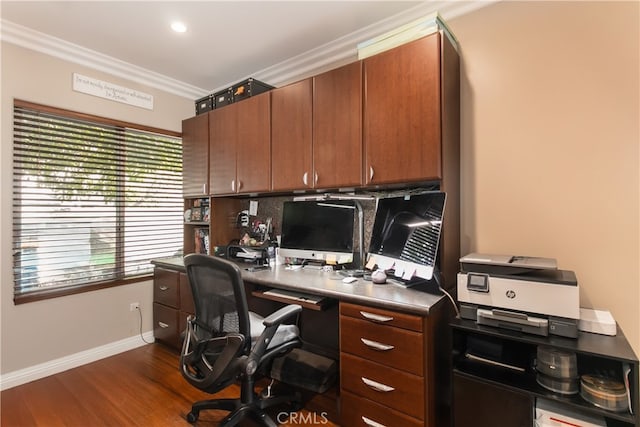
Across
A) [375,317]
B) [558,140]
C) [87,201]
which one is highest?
[558,140]

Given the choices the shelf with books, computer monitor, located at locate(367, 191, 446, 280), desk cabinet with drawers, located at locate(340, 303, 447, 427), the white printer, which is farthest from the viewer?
the shelf with books

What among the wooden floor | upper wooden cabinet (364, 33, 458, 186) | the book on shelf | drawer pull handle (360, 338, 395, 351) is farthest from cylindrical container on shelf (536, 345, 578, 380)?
the book on shelf

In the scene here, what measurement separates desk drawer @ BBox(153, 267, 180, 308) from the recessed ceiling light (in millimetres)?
1932

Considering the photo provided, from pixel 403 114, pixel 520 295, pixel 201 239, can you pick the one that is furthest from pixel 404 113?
pixel 201 239

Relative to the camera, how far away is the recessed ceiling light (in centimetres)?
216

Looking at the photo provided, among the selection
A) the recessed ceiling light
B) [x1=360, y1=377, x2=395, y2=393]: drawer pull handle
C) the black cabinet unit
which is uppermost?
the recessed ceiling light

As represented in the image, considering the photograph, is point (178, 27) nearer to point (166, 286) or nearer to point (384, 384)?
point (166, 286)

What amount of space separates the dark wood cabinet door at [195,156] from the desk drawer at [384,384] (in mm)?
2107

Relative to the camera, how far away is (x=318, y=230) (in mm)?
2383

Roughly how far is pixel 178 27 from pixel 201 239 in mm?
1933

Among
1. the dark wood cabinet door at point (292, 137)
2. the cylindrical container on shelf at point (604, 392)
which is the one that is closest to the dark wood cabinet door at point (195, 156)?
the dark wood cabinet door at point (292, 137)

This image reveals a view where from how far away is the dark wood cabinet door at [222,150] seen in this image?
273 centimetres

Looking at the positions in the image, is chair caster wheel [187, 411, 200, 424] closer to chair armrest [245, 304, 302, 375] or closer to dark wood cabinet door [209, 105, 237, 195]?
chair armrest [245, 304, 302, 375]

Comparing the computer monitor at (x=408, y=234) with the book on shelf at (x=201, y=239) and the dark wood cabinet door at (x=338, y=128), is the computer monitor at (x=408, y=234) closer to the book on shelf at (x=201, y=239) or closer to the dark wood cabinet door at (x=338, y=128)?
the dark wood cabinet door at (x=338, y=128)
